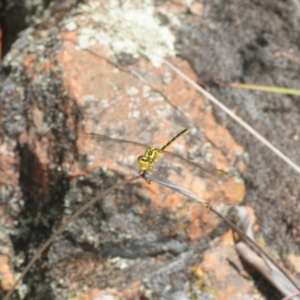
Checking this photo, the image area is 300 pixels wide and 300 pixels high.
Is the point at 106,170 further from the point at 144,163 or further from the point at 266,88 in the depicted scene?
the point at 266,88

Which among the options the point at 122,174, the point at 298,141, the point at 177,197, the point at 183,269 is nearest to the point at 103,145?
the point at 122,174

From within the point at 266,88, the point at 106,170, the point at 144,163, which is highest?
the point at 144,163

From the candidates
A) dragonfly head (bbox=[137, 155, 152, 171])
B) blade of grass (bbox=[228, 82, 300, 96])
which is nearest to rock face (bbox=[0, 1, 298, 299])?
blade of grass (bbox=[228, 82, 300, 96])

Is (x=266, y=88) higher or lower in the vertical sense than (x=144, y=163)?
lower

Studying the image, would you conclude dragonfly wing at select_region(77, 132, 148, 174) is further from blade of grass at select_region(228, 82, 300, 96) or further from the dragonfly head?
blade of grass at select_region(228, 82, 300, 96)

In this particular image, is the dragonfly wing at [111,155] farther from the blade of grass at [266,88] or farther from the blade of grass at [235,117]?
the blade of grass at [266,88]

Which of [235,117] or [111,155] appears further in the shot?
[235,117]

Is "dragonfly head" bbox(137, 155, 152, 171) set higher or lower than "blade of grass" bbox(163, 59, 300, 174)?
higher

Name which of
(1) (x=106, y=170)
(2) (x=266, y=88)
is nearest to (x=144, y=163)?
(1) (x=106, y=170)

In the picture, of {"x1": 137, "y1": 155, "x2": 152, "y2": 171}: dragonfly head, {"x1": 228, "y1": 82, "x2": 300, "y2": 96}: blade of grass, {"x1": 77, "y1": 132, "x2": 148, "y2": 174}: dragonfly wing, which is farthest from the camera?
{"x1": 228, "y1": 82, "x2": 300, "y2": 96}: blade of grass
